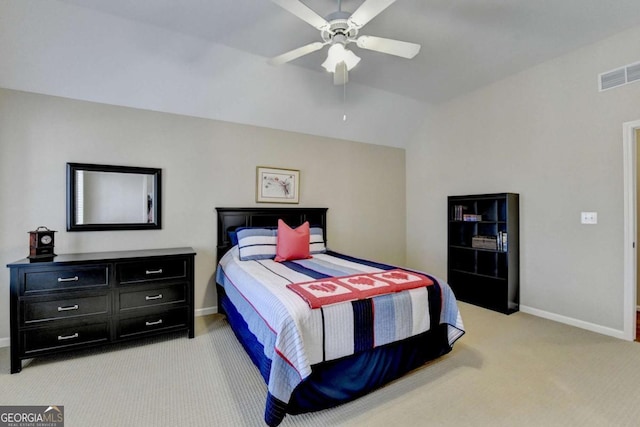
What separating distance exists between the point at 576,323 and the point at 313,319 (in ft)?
10.3

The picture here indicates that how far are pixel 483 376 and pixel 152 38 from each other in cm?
394

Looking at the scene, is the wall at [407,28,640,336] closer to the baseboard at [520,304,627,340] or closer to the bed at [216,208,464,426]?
the baseboard at [520,304,627,340]

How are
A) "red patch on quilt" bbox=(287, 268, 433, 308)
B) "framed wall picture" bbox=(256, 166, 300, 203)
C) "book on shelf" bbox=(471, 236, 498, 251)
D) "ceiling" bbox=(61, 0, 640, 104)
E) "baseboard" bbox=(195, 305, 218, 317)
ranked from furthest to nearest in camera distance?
"framed wall picture" bbox=(256, 166, 300, 203) → "book on shelf" bbox=(471, 236, 498, 251) → "baseboard" bbox=(195, 305, 218, 317) → "ceiling" bbox=(61, 0, 640, 104) → "red patch on quilt" bbox=(287, 268, 433, 308)

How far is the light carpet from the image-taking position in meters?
1.74

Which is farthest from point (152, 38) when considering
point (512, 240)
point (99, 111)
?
point (512, 240)

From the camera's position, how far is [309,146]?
13.7ft

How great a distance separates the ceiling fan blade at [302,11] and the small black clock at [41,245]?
8.74ft

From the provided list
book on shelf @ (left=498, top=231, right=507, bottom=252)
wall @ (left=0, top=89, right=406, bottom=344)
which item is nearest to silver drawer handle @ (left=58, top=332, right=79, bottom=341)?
wall @ (left=0, top=89, right=406, bottom=344)

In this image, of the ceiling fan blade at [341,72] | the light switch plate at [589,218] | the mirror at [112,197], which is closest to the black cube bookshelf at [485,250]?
the light switch plate at [589,218]

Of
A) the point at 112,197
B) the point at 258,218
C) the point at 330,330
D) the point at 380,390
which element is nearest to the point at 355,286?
the point at 330,330

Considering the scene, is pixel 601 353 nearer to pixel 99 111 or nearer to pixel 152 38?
pixel 152 38

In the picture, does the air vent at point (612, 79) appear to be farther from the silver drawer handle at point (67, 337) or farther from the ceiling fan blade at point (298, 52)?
the silver drawer handle at point (67, 337)

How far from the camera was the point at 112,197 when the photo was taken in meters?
3.03

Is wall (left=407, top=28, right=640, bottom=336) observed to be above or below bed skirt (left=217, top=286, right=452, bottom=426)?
above
